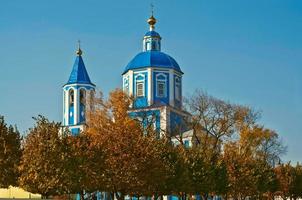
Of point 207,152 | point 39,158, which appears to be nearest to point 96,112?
point 207,152

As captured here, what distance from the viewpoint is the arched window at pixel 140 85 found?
2774 inches

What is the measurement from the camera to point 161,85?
7069 cm

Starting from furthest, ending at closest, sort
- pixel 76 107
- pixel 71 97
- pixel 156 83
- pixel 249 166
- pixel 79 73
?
1. pixel 79 73
2. pixel 71 97
3. pixel 76 107
4. pixel 156 83
5. pixel 249 166

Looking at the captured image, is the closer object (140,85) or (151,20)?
(140,85)

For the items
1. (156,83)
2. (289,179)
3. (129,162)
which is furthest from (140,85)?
(129,162)

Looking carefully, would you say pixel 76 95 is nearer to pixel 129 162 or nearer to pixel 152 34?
pixel 152 34

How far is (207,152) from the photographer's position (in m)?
47.5

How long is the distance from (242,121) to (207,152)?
11396 mm

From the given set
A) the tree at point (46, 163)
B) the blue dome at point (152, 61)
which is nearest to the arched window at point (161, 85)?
the blue dome at point (152, 61)

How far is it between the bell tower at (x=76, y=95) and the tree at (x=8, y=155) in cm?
4310

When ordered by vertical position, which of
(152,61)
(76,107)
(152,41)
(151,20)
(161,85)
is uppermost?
(151,20)

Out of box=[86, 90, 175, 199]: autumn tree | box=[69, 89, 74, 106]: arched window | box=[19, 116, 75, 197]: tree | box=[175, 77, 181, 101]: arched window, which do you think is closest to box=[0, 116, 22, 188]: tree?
box=[19, 116, 75, 197]: tree

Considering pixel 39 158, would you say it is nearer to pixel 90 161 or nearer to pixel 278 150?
pixel 90 161

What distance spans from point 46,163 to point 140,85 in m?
40.5
